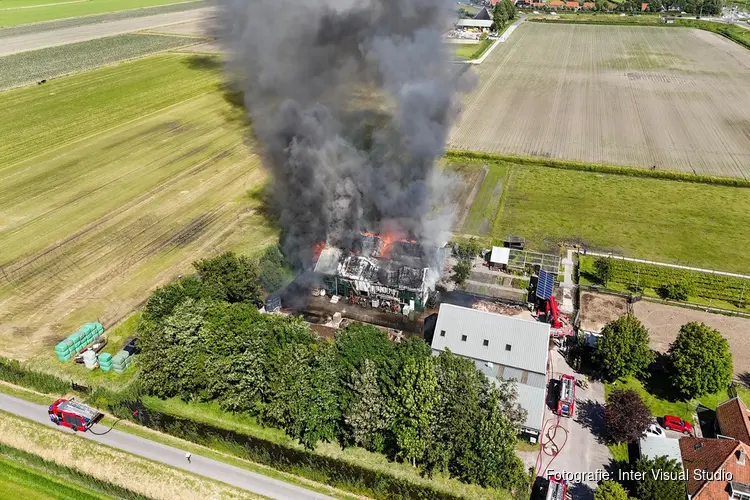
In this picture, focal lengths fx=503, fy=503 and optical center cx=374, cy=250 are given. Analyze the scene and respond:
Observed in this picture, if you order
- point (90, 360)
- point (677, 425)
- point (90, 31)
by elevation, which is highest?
point (90, 31)

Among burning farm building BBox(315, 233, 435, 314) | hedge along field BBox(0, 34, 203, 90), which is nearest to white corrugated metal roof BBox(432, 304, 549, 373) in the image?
burning farm building BBox(315, 233, 435, 314)

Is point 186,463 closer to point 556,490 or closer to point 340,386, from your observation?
point 340,386

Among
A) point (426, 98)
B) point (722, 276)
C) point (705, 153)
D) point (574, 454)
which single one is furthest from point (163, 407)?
point (705, 153)

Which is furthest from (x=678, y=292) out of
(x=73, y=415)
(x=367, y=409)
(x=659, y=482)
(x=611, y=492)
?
(x=73, y=415)

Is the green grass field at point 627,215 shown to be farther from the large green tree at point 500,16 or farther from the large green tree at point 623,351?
the large green tree at point 500,16

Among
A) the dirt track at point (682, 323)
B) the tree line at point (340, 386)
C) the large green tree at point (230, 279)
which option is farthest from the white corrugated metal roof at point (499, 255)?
the large green tree at point (230, 279)
